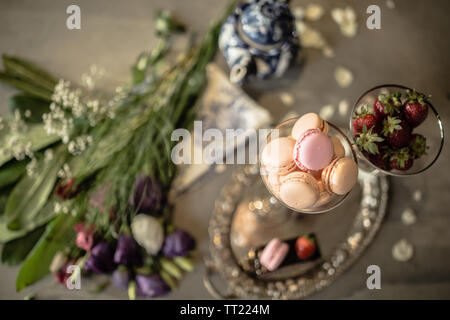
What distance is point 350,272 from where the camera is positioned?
688 mm

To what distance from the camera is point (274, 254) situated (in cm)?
67

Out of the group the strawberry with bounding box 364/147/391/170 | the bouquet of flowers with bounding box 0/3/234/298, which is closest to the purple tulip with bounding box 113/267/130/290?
the bouquet of flowers with bounding box 0/3/234/298

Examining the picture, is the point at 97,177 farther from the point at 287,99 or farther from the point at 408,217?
the point at 408,217

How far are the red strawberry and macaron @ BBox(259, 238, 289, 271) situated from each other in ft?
0.07

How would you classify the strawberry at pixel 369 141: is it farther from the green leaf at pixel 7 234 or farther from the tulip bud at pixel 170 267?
the green leaf at pixel 7 234

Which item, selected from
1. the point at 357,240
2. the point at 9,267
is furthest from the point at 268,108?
the point at 9,267

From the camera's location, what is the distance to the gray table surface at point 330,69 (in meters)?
0.69

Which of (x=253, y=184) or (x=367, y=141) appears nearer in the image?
(x=367, y=141)

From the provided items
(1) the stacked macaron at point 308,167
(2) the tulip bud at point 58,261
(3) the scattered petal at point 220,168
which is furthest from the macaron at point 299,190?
(2) the tulip bud at point 58,261

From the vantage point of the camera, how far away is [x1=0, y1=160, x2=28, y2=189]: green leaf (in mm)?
699

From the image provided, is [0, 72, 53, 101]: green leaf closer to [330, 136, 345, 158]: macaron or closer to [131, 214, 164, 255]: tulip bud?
[131, 214, 164, 255]: tulip bud

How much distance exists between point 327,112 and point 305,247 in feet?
0.88

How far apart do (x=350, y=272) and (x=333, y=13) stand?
1.71 ft
